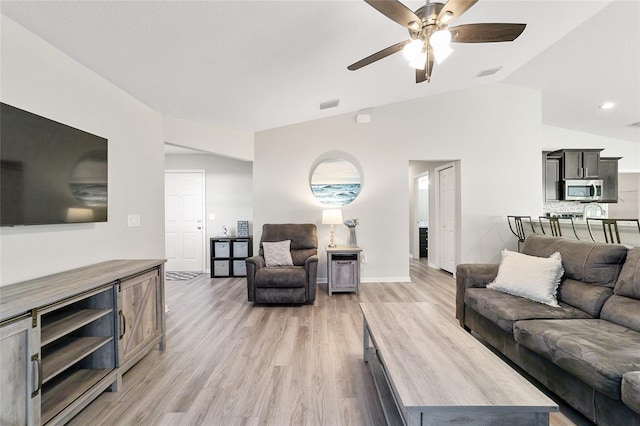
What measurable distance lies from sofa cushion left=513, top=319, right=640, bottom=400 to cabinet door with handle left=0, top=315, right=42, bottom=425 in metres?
2.69

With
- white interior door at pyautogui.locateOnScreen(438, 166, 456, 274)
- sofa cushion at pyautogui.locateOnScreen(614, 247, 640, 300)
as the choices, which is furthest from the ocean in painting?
sofa cushion at pyautogui.locateOnScreen(614, 247, 640, 300)

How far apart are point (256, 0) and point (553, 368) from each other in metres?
3.02

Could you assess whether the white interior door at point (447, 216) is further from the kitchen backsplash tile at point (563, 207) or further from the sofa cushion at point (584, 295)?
the sofa cushion at point (584, 295)

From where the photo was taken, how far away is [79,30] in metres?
1.93

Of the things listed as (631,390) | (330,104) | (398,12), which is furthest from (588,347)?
(330,104)

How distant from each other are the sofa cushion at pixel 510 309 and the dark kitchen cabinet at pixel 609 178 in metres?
5.45

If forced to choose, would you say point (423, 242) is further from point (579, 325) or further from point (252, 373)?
point (252, 373)

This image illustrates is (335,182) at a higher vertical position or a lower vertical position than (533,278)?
higher

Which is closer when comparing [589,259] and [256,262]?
[589,259]

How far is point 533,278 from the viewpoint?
2.39m

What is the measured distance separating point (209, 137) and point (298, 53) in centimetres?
204

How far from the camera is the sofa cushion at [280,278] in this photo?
3.60 m

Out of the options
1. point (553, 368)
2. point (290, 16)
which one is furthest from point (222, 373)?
point (290, 16)

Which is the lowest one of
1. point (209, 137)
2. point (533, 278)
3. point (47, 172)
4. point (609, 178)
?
point (533, 278)
